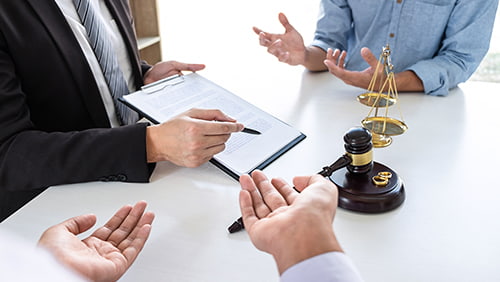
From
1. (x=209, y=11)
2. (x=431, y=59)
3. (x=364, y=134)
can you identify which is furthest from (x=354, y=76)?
(x=209, y=11)

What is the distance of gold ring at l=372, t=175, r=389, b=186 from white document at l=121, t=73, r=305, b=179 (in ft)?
0.85

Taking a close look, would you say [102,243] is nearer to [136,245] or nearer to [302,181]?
[136,245]

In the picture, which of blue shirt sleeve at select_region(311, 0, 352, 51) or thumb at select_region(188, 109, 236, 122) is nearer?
thumb at select_region(188, 109, 236, 122)

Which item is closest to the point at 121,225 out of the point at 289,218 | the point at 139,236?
the point at 139,236

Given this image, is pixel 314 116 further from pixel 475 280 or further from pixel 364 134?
pixel 475 280

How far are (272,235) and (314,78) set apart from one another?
1.12 metres

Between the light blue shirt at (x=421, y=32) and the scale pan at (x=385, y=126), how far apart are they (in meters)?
0.44

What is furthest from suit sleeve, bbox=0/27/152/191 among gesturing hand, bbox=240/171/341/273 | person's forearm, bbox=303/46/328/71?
person's forearm, bbox=303/46/328/71

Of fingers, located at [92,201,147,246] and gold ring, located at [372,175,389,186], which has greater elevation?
gold ring, located at [372,175,389,186]

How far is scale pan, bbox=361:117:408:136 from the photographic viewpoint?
1103mm

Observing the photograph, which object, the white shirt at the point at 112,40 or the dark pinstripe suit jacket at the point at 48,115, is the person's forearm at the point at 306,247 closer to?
the dark pinstripe suit jacket at the point at 48,115

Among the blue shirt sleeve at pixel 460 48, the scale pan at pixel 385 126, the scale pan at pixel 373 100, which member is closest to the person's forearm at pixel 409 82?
the blue shirt sleeve at pixel 460 48

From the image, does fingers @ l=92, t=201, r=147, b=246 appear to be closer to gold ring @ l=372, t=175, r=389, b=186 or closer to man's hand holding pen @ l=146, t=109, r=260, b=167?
man's hand holding pen @ l=146, t=109, r=260, b=167

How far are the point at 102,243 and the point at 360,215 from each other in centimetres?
51
